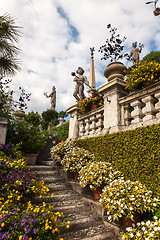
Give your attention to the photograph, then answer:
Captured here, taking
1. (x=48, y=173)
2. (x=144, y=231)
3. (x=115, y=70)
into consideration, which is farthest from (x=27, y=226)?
(x=115, y=70)

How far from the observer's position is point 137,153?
3.12 meters

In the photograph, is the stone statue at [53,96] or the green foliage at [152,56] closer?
the green foliage at [152,56]

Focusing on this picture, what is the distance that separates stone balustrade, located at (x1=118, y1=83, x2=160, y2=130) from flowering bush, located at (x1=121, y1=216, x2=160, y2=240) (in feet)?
5.71

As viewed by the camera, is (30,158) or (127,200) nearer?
(127,200)

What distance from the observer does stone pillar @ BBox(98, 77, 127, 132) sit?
4064mm

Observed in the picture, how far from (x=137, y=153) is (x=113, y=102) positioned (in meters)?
1.67

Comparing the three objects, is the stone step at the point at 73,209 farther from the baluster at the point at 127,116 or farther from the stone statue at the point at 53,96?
the stone statue at the point at 53,96

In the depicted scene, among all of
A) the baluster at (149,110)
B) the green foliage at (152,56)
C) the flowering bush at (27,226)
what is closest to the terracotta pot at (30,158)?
the flowering bush at (27,226)

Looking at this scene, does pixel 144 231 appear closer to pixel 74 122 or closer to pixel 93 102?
pixel 93 102

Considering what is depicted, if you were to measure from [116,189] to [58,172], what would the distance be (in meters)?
2.56

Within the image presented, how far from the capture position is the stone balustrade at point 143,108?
10.5 feet

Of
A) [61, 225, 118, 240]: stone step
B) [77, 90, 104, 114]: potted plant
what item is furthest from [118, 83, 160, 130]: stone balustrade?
[61, 225, 118, 240]: stone step

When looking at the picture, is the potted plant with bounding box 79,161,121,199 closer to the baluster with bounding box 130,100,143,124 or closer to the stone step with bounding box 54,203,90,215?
the stone step with bounding box 54,203,90,215

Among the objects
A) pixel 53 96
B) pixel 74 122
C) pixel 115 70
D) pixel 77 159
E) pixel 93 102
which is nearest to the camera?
pixel 77 159
